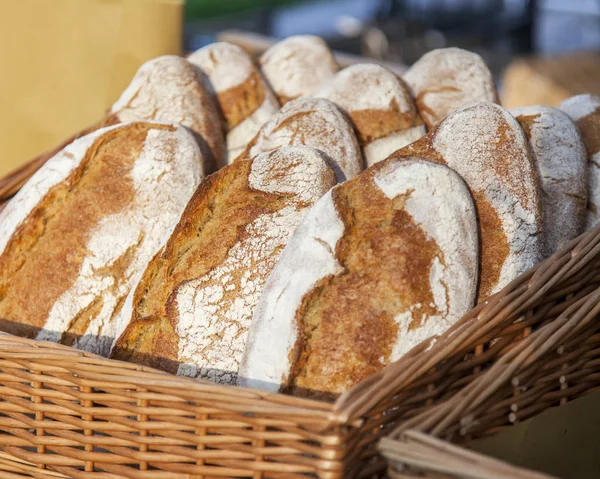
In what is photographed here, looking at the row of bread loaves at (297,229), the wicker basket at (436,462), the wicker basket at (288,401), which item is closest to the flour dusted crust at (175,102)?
the row of bread loaves at (297,229)

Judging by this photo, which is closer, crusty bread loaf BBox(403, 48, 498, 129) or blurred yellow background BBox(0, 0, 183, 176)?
crusty bread loaf BBox(403, 48, 498, 129)

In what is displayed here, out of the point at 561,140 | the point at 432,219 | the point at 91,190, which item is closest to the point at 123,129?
the point at 91,190

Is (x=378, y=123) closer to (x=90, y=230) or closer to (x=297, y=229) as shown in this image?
(x=297, y=229)

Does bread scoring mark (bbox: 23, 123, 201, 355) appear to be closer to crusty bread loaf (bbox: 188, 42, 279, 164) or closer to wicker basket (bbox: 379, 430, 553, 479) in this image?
crusty bread loaf (bbox: 188, 42, 279, 164)

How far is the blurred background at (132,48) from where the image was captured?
1782mm

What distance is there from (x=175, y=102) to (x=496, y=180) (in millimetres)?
717

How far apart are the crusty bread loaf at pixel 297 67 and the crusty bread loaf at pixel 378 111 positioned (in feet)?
0.73

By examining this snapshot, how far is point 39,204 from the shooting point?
1.19m

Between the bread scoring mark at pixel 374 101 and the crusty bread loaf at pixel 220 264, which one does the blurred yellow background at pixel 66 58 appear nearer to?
the bread scoring mark at pixel 374 101

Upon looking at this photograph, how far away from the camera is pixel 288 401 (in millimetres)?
718

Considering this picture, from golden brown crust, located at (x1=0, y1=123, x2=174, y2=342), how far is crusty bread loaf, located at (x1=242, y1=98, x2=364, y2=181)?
0.83ft

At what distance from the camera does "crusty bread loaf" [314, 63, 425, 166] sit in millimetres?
1376

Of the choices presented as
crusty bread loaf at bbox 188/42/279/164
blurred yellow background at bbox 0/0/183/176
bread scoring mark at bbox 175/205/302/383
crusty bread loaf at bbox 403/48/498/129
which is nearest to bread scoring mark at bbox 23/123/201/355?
bread scoring mark at bbox 175/205/302/383

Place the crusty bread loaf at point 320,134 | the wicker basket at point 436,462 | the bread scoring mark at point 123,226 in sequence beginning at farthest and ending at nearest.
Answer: the crusty bread loaf at point 320,134, the bread scoring mark at point 123,226, the wicker basket at point 436,462
